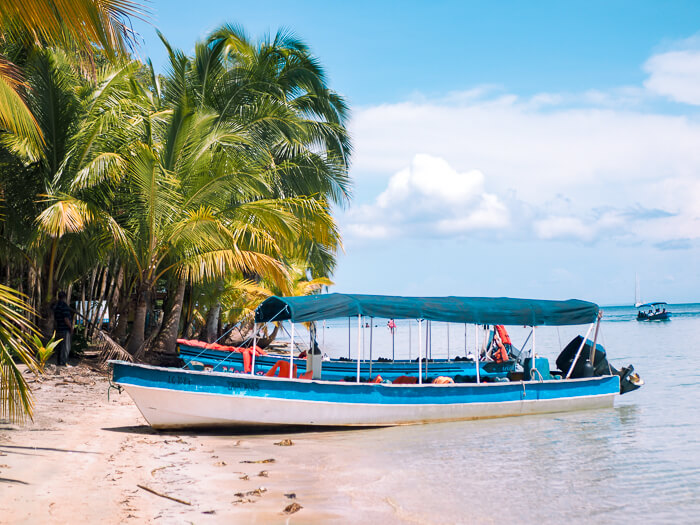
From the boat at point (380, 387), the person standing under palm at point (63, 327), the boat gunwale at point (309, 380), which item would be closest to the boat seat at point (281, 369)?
the boat at point (380, 387)

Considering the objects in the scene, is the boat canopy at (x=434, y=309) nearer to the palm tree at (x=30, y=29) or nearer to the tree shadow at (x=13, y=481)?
the tree shadow at (x=13, y=481)

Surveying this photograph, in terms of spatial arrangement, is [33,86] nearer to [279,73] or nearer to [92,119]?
[92,119]

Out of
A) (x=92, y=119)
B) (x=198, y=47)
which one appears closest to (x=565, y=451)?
(x=92, y=119)

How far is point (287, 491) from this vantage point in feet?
26.1

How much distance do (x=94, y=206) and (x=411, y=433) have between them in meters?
8.73

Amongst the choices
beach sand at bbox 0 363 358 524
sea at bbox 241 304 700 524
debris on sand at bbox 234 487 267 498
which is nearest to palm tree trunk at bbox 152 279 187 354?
beach sand at bbox 0 363 358 524

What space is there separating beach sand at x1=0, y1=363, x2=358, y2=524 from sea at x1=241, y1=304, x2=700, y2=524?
1.29 ft

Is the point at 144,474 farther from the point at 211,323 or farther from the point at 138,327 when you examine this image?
the point at 211,323

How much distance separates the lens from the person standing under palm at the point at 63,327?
51.9 ft

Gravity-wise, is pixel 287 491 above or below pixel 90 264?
below

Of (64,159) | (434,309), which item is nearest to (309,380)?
(434,309)

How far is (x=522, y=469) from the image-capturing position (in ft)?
32.6

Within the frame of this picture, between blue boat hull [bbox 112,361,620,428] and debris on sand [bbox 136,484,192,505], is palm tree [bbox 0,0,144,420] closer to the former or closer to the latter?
debris on sand [bbox 136,484,192,505]

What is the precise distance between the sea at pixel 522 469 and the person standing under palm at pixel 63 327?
7.26 m
